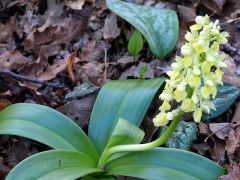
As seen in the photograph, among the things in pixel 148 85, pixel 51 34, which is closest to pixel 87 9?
pixel 51 34

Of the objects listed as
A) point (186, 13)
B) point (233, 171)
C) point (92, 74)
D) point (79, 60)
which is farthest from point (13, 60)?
point (233, 171)

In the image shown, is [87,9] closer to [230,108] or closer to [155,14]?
[155,14]

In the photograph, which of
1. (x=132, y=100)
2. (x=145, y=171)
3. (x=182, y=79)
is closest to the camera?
(x=182, y=79)

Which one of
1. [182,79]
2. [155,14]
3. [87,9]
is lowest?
[87,9]

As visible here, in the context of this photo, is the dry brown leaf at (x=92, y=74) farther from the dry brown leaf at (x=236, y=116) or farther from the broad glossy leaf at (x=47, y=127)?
the dry brown leaf at (x=236, y=116)

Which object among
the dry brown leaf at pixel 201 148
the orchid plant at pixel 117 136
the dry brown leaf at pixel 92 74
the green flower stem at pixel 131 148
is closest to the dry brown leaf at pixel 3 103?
the orchid plant at pixel 117 136

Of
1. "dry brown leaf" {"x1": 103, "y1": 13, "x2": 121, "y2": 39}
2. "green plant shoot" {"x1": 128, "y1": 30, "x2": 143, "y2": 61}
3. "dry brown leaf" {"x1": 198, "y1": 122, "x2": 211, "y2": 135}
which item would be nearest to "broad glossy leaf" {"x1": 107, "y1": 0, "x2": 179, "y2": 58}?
"green plant shoot" {"x1": 128, "y1": 30, "x2": 143, "y2": 61}

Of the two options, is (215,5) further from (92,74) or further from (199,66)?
(199,66)
